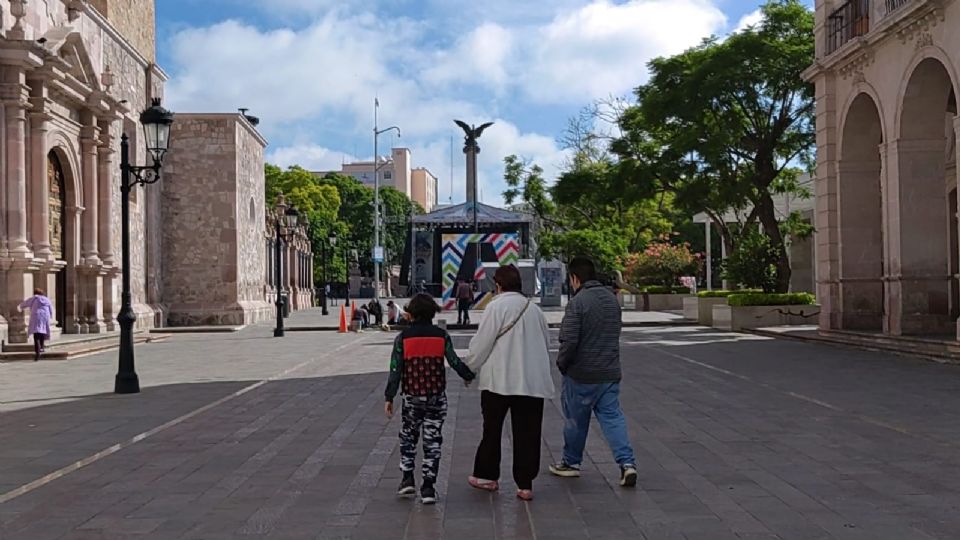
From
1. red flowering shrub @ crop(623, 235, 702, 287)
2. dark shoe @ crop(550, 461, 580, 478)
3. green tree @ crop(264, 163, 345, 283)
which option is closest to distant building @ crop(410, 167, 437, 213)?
green tree @ crop(264, 163, 345, 283)

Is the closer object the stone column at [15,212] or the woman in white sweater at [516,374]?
the woman in white sweater at [516,374]

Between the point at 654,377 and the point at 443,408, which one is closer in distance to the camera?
the point at 443,408

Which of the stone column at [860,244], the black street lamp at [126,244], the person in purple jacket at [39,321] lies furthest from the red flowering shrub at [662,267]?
the black street lamp at [126,244]

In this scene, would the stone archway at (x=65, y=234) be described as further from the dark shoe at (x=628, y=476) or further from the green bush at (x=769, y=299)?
the dark shoe at (x=628, y=476)

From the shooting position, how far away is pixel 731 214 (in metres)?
53.2

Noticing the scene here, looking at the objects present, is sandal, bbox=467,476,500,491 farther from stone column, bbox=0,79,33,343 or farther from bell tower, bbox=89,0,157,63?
bell tower, bbox=89,0,157,63

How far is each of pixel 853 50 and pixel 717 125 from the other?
912 centimetres

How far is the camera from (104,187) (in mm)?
28766

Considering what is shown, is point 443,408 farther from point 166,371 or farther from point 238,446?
point 166,371

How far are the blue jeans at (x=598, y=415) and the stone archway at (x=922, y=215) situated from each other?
14.5 m

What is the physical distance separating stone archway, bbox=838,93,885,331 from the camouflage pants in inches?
724

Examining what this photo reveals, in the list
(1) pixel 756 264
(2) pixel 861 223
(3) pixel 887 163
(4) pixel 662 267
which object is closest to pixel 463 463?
(3) pixel 887 163

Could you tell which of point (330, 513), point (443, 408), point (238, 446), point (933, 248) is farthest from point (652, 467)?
point (933, 248)

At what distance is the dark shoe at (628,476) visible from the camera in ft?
24.1
